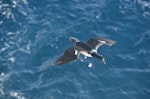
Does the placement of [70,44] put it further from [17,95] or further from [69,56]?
[17,95]

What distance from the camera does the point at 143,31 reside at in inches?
1001

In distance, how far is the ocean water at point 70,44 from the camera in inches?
843

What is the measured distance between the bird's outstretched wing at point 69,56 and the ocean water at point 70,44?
2543 millimetres

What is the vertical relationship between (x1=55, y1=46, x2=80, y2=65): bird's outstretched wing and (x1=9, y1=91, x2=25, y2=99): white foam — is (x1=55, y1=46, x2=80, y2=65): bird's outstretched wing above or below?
above

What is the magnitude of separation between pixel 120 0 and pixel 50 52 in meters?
7.44

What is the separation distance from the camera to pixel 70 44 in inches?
944

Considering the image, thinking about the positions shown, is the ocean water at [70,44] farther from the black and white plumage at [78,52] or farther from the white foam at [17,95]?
the black and white plumage at [78,52]

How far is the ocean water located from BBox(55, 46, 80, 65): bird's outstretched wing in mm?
2543

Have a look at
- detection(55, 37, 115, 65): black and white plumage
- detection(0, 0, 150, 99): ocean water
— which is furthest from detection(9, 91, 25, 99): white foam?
detection(55, 37, 115, 65): black and white plumage

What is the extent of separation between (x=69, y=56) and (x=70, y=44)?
177 inches

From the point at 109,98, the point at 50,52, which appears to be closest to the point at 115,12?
the point at 50,52

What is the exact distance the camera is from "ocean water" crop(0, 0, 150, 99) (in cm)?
2141

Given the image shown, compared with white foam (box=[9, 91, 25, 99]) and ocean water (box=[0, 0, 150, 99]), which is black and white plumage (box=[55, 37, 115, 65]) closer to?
ocean water (box=[0, 0, 150, 99])

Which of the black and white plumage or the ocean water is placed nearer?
the black and white plumage
